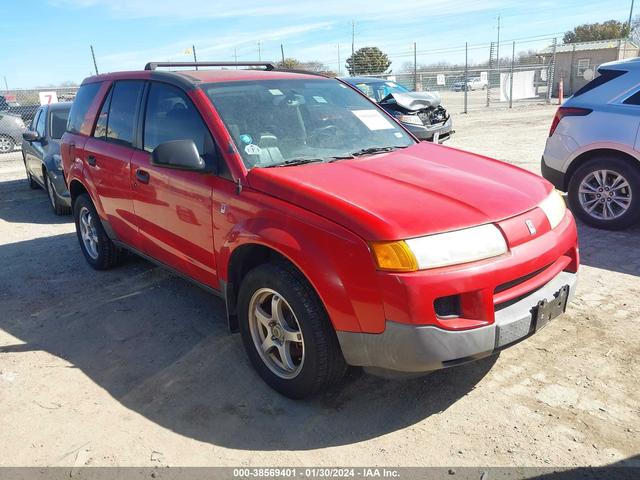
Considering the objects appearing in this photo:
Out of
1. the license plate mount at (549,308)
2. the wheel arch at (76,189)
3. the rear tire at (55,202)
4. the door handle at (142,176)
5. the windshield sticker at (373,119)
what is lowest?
the rear tire at (55,202)

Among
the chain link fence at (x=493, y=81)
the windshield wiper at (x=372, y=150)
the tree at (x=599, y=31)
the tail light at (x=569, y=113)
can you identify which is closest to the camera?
the windshield wiper at (x=372, y=150)

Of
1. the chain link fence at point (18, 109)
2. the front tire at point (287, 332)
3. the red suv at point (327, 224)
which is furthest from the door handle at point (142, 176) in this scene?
the chain link fence at point (18, 109)

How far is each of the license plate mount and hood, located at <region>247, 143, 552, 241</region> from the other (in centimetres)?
48

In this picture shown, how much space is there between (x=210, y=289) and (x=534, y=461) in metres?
2.16

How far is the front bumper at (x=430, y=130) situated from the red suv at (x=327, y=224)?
6302 millimetres

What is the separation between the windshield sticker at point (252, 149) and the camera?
314 cm

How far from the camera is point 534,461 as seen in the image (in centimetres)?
240

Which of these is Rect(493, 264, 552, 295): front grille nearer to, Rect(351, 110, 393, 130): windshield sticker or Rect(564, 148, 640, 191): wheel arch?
Rect(351, 110, 393, 130): windshield sticker

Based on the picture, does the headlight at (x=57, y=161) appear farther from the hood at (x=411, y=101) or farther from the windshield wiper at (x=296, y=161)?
the hood at (x=411, y=101)

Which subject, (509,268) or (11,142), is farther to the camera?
(11,142)

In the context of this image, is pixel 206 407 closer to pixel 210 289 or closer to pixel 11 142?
pixel 210 289

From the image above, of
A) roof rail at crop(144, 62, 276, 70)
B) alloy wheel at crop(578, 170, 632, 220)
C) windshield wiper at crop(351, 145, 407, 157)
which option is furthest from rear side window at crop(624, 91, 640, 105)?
roof rail at crop(144, 62, 276, 70)

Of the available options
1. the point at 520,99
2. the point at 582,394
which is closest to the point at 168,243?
the point at 582,394

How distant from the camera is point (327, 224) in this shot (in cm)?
251
